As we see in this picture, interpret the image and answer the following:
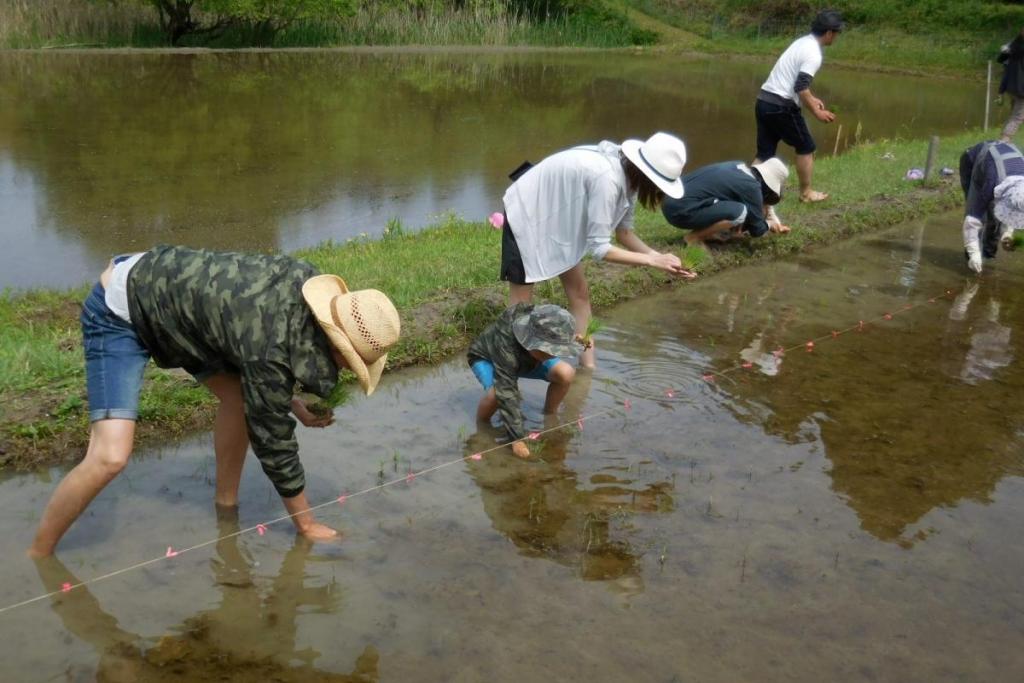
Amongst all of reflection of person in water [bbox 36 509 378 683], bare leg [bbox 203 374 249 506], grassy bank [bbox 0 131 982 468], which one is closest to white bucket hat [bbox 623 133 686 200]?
grassy bank [bbox 0 131 982 468]

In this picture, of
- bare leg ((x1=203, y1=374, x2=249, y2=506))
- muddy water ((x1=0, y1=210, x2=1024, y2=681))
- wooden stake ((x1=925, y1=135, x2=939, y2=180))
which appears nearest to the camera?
muddy water ((x1=0, y1=210, x2=1024, y2=681))

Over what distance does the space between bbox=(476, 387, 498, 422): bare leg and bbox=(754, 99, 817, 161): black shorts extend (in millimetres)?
6030

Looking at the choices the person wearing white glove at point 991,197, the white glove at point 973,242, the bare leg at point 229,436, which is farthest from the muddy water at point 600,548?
the white glove at point 973,242

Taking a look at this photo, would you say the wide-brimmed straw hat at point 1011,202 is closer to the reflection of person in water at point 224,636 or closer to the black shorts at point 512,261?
the black shorts at point 512,261

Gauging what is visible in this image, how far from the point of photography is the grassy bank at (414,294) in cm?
488

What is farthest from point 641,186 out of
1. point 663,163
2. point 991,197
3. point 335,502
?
point 991,197

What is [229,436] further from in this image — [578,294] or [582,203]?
[578,294]

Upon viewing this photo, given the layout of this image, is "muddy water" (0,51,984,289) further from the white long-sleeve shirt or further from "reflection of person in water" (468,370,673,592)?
"reflection of person in water" (468,370,673,592)

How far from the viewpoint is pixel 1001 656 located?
374cm

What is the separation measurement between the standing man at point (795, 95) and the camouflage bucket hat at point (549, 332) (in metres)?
5.81

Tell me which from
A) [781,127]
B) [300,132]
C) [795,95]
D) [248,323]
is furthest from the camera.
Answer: [300,132]

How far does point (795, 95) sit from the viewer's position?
1013 cm

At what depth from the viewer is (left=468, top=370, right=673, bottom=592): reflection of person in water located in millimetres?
4293

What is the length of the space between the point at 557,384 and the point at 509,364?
39 centimetres
